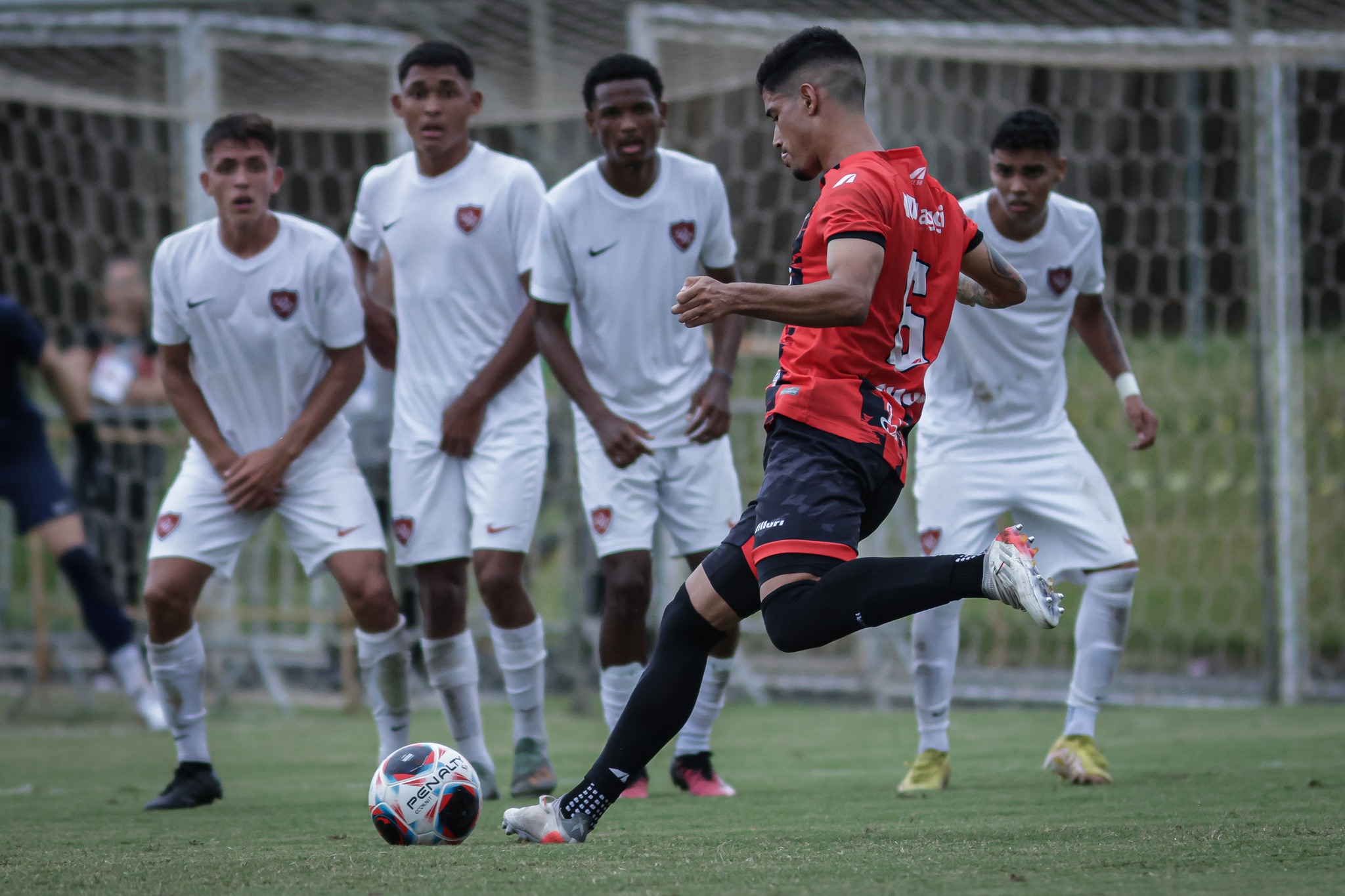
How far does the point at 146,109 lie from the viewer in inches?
368

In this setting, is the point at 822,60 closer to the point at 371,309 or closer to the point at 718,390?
the point at 718,390

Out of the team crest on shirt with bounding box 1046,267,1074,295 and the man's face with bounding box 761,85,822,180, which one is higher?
→ the man's face with bounding box 761,85,822,180

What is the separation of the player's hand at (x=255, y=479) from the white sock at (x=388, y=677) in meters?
0.58

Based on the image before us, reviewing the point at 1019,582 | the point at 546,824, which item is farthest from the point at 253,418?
the point at 1019,582

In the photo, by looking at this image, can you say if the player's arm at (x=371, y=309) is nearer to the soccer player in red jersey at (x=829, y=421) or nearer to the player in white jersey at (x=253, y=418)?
the player in white jersey at (x=253, y=418)

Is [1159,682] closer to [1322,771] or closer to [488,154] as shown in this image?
[1322,771]

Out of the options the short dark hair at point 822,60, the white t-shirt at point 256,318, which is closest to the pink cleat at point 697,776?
the white t-shirt at point 256,318

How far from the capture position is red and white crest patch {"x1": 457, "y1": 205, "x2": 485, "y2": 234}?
562cm

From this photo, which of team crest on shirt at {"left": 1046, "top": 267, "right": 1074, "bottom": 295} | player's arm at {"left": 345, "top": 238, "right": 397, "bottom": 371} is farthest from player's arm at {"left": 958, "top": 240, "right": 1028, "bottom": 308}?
player's arm at {"left": 345, "top": 238, "right": 397, "bottom": 371}

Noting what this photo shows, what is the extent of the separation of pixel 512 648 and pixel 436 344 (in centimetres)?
112

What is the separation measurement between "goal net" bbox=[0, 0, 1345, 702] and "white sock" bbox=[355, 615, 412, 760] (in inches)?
139

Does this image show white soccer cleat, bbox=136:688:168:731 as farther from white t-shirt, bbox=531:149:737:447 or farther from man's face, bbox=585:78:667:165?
man's face, bbox=585:78:667:165

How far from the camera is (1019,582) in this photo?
3.46 meters

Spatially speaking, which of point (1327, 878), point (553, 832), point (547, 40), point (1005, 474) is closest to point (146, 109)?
point (547, 40)
